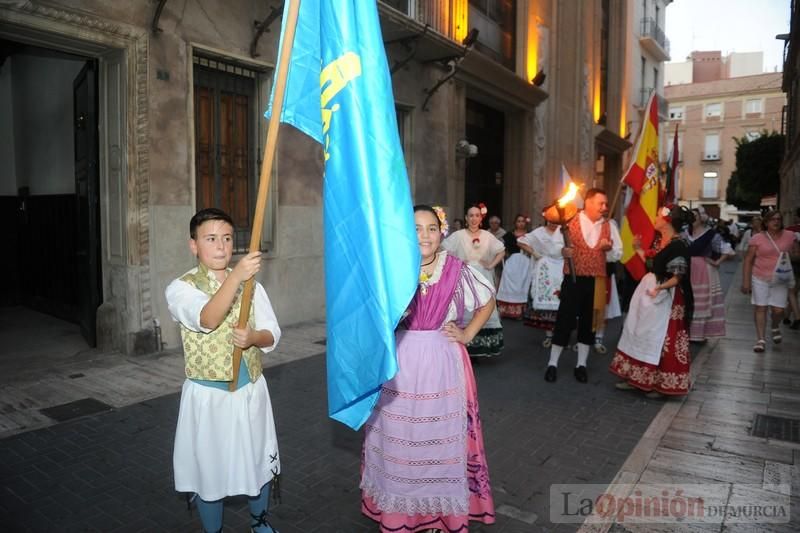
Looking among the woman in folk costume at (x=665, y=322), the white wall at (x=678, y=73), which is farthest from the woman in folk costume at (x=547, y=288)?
the white wall at (x=678, y=73)

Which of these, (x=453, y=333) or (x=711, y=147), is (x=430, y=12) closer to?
(x=453, y=333)

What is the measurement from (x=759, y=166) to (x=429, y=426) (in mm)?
40015

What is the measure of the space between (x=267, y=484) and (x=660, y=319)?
14.5ft

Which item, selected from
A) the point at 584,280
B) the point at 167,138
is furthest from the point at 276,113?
the point at 167,138

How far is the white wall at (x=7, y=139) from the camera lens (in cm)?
1062

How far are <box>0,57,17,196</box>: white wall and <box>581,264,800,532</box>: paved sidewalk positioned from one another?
447 inches

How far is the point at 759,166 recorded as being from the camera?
3556 cm

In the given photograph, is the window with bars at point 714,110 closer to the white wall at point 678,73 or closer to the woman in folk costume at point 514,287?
the white wall at point 678,73

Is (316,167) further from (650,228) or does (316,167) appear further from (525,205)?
(525,205)

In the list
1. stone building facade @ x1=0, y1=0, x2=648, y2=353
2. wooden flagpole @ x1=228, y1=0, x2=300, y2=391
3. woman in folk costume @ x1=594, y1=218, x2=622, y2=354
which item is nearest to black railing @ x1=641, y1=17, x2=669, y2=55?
stone building facade @ x1=0, y1=0, x2=648, y2=353

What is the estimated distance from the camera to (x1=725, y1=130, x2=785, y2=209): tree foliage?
34.6 meters

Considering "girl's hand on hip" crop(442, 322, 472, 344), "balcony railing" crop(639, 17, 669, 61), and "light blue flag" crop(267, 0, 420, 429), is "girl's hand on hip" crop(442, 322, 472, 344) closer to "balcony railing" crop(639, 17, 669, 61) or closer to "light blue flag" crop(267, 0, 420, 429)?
"light blue flag" crop(267, 0, 420, 429)

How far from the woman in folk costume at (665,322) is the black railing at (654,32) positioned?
27269mm

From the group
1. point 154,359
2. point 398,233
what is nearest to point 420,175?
point 154,359
